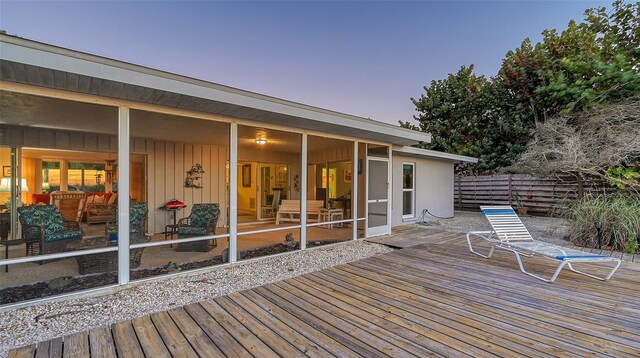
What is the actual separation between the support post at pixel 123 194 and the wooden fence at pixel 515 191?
1083 centimetres

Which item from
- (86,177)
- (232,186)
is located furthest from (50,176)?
(232,186)

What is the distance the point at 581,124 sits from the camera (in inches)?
A: 313

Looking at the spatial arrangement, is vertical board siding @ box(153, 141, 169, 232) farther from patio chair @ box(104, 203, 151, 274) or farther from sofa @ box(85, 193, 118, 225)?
patio chair @ box(104, 203, 151, 274)

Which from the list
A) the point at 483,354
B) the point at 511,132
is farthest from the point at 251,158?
the point at 511,132

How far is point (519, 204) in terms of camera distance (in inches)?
428

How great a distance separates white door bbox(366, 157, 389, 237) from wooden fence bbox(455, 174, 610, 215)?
599 centimetres

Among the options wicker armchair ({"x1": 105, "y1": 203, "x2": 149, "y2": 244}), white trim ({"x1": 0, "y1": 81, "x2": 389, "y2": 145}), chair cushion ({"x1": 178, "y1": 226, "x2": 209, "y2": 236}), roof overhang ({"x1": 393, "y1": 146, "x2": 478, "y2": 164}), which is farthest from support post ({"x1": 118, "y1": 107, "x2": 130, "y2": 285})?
roof overhang ({"x1": 393, "y1": 146, "x2": 478, "y2": 164})

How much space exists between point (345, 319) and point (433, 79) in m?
15.9

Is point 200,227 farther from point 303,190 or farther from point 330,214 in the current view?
point 330,214

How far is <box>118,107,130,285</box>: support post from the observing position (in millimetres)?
3357

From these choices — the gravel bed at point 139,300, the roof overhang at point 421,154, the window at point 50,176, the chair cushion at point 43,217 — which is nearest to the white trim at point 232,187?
the gravel bed at point 139,300

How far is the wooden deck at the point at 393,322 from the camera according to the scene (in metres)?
2.16

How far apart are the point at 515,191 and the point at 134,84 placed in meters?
12.4

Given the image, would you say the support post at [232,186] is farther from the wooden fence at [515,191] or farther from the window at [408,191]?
the wooden fence at [515,191]
